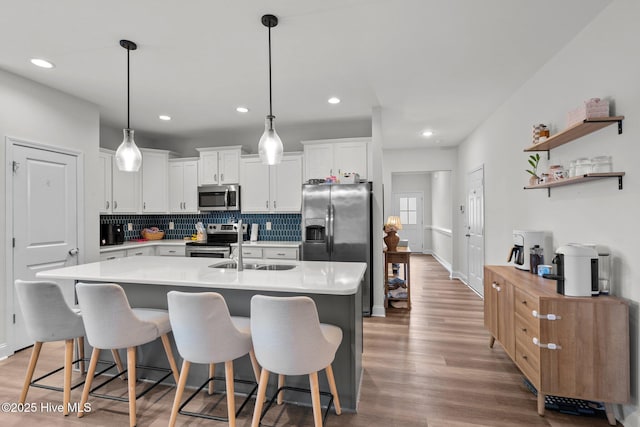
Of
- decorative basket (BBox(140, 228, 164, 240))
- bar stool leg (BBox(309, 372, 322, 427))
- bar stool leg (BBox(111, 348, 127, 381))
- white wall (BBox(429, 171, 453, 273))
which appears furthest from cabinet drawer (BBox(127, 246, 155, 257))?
white wall (BBox(429, 171, 453, 273))

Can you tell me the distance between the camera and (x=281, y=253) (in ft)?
15.4

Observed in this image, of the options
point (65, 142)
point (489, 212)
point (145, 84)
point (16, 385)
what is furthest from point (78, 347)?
point (489, 212)

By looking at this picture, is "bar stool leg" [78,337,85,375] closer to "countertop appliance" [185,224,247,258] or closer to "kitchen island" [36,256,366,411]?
"kitchen island" [36,256,366,411]

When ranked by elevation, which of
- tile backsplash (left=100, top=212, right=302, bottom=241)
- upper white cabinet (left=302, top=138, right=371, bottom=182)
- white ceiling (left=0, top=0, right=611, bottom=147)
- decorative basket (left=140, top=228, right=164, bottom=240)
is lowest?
decorative basket (left=140, top=228, right=164, bottom=240)

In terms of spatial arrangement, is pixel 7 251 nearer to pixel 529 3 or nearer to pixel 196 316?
pixel 196 316

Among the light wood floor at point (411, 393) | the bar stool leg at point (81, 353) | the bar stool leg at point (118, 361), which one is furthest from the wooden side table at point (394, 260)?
the bar stool leg at point (81, 353)

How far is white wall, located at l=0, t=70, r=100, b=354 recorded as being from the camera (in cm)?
307

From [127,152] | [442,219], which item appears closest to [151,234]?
[127,152]

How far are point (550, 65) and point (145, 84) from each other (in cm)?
396

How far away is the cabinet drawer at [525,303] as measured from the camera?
7.26 feet

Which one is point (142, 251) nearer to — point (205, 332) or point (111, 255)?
point (111, 255)

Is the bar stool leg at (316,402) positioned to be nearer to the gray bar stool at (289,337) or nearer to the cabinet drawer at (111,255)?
the gray bar stool at (289,337)

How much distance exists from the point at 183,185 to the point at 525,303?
16.3ft

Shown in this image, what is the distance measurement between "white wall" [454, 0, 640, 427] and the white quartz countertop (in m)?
1.67
